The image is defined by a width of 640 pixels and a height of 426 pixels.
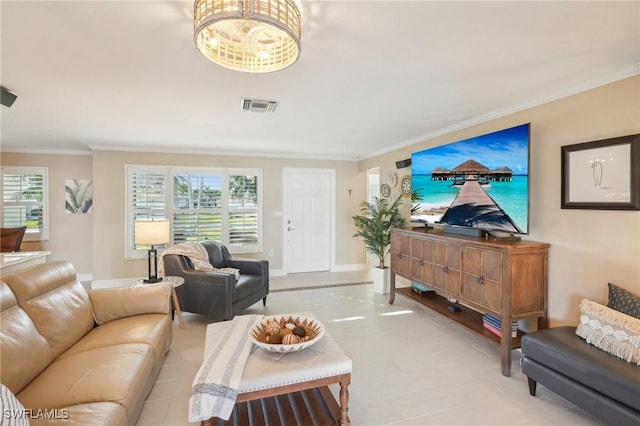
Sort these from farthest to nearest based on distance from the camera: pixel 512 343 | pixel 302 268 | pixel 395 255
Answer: pixel 302 268 → pixel 395 255 → pixel 512 343

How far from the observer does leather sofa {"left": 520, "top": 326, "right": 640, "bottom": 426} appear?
165 centimetres

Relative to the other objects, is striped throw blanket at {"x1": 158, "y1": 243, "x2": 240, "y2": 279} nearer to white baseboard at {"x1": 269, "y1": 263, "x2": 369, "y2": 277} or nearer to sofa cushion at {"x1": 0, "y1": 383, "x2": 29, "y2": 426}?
white baseboard at {"x1": 269, "y1": 263, "x2": 369, "y2": 277}

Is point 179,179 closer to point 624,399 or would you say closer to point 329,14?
point 329,14

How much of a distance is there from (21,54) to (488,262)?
3719 millimetres

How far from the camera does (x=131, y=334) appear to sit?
2.13 m

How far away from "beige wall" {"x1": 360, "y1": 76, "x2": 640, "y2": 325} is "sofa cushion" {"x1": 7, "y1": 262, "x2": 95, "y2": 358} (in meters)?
3.74

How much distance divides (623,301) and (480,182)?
4.76 feet

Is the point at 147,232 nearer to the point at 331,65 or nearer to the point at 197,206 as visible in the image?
the point at 197,206

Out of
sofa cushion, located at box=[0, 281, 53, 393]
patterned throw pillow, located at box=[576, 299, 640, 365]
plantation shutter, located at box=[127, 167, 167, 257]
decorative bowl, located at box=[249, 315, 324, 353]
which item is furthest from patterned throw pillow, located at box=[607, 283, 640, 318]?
plantation shutter, located at box=[127, 167, 167, 257]

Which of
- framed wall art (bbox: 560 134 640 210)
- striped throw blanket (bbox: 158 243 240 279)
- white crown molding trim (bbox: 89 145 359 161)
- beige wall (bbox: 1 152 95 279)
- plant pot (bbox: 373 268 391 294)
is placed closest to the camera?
framed wall art (bbox: 560 134 640 210)

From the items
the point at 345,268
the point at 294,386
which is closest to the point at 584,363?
the point at 294,386

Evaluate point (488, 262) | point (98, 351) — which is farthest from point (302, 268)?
point (98, 351)


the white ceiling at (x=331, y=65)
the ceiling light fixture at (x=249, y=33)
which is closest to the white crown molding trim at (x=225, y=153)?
the white ceiling at (x=331, y=65)

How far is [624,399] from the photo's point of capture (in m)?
1.64
